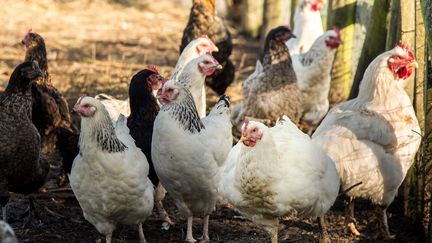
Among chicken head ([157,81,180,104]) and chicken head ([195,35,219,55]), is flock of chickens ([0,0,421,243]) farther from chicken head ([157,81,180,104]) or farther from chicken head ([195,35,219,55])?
chicken head ([195,35,219,55])

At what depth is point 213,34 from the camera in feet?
31.7

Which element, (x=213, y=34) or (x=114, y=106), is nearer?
(x=114, y=106)

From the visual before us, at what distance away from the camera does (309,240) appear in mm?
6484

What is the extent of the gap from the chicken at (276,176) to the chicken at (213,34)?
3.87m

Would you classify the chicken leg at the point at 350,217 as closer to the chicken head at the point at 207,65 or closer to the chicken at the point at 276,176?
the chicken at the point at 276,176

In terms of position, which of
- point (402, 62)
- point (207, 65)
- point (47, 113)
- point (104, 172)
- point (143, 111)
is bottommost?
point (104, 172)

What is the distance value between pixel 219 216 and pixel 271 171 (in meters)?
1.79

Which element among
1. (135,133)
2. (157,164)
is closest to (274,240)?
(157,164)

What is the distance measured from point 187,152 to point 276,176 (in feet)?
2.79

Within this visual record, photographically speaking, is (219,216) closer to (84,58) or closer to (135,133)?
(135,133)

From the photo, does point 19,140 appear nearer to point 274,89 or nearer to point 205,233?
point 205,233

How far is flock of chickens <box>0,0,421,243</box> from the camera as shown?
18.2 feet

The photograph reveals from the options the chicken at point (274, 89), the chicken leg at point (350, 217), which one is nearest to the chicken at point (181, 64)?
the chicken at point (274, 89)

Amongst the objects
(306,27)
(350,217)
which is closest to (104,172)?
(350,217)
